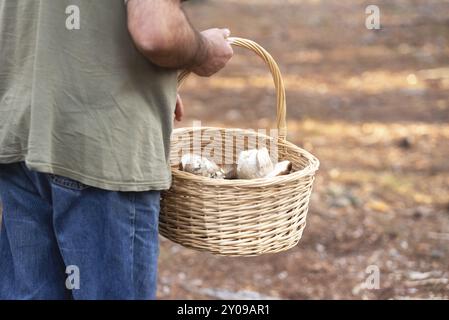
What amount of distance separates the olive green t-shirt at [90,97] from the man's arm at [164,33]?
76 millimetres

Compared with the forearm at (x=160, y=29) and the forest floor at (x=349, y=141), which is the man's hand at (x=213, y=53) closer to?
the forearm at (x=160, y=29)

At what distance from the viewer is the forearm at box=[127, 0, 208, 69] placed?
1.63 metres

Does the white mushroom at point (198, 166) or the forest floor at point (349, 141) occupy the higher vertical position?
the white mushroom at point (198, 166)

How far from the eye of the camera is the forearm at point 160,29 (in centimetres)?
163

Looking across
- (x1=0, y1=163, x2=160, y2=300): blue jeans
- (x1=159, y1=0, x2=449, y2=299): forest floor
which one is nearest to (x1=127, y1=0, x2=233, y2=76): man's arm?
(x1=0, y1=163, x2=160, y2=300): blue jeans

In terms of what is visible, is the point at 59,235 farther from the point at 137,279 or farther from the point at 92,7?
the point at 92,7

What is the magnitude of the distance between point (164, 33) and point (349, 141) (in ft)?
13.7

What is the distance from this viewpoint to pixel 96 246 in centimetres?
181

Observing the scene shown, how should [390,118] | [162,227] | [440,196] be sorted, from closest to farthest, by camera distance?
[162,227] → [440,196] → [390,118]

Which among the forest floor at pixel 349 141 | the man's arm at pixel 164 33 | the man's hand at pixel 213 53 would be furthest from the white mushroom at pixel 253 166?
the forest floor at pixel 349 141

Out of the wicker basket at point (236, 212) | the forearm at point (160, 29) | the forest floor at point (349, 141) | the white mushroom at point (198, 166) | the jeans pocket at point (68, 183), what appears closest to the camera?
the forearm at point (160, 29)

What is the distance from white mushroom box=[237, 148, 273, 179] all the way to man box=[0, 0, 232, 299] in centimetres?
37

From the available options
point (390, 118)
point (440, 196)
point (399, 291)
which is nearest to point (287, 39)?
point (390, 118)
